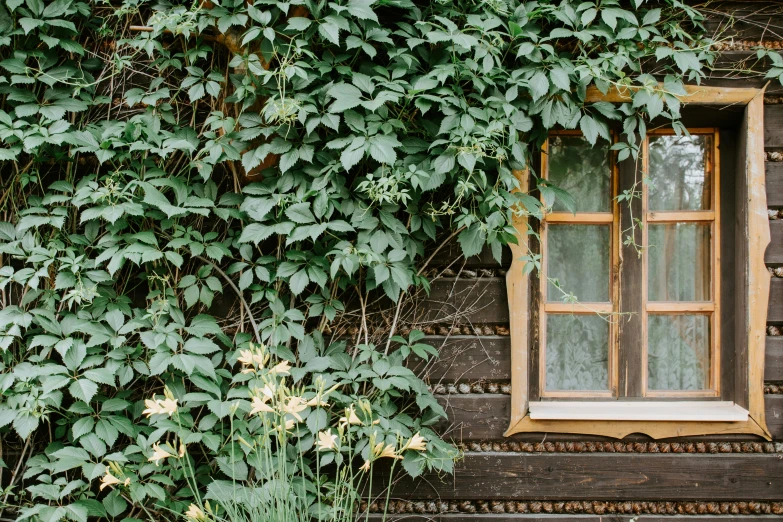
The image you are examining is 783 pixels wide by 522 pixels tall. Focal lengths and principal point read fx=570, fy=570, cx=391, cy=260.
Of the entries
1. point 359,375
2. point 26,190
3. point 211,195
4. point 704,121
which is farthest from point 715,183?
point 26,190

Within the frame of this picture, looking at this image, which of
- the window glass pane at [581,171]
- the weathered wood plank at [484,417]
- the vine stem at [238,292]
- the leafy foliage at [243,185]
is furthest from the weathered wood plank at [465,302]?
the vine stem at [238,292]

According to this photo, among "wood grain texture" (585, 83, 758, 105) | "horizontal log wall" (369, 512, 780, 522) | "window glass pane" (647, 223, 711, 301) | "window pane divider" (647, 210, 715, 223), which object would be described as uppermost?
"wood grain texture" (585, 83, 758, 105)

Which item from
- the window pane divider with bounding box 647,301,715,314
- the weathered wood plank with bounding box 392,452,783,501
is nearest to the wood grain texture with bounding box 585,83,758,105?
the window pane divider with bounding box 647,301,715,314

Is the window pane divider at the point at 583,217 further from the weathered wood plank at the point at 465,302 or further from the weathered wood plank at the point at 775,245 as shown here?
the weathered wood plank at the point at 775,245

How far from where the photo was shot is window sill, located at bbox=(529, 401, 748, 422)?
96.5 inches

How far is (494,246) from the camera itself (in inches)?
92.0

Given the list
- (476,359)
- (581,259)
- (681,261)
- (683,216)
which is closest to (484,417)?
(476,359)

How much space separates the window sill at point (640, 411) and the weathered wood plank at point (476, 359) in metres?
0.21

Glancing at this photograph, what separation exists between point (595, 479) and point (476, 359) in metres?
0.74

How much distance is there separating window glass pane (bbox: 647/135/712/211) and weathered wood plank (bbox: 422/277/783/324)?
1.70 feet

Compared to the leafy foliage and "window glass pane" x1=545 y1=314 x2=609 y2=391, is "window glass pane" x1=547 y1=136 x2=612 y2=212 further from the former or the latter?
"window glass pane" x1=545 y1=314 x2=609 y2=391

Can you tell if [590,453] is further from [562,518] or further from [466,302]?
[466,302]

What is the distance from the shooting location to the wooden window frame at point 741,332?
247cm

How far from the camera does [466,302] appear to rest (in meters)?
2.53
